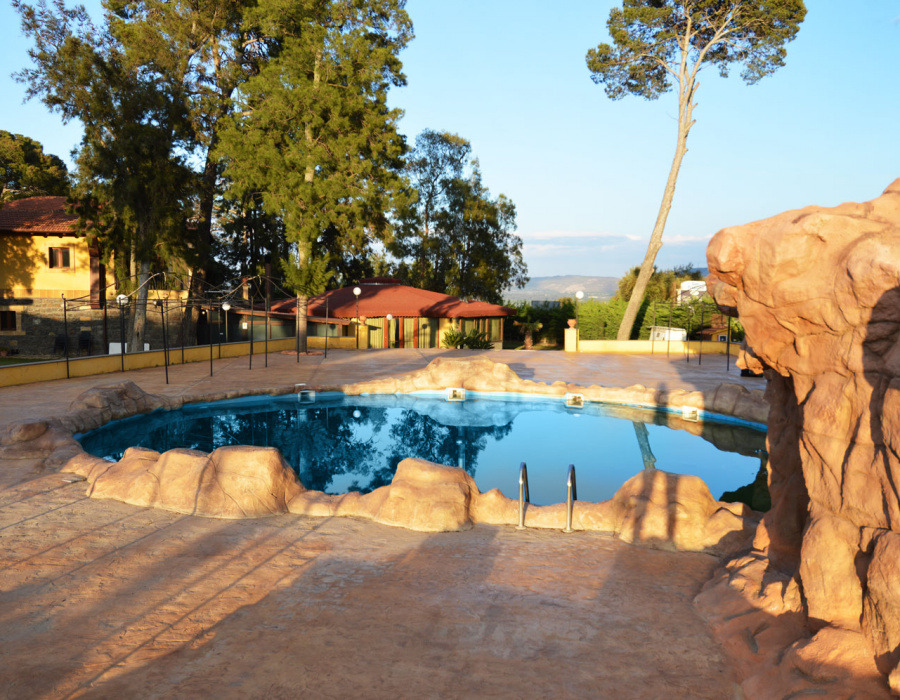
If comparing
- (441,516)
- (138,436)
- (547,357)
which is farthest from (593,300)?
(441,516)

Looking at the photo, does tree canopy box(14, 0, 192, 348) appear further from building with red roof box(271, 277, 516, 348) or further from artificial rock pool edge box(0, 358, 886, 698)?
artificial rock pool edge box(0, 358, 886, 698)

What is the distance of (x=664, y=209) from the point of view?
26969mm

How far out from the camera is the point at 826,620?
4082 mm

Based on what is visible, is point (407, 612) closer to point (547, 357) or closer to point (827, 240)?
point (827, 240)

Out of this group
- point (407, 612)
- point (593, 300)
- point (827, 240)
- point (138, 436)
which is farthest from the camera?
point (593, 300)

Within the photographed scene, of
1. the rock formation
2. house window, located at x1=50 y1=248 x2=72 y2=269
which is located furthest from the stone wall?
the rock formation

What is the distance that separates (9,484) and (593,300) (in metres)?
26.4

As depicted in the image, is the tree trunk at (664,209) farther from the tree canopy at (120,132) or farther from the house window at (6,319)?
the house window at (6,319)

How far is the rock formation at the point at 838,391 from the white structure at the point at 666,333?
21805 millimetres

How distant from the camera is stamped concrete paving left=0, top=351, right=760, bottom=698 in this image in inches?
154

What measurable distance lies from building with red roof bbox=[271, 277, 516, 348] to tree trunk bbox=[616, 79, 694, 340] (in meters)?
6.14

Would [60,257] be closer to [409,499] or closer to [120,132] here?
[120,132]

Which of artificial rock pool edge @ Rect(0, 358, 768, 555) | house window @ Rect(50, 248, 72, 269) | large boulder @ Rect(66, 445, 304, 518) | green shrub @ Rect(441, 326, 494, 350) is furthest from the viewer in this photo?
house window @ Rect(50, 248, 72, 269)

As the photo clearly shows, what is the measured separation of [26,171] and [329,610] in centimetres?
3600
